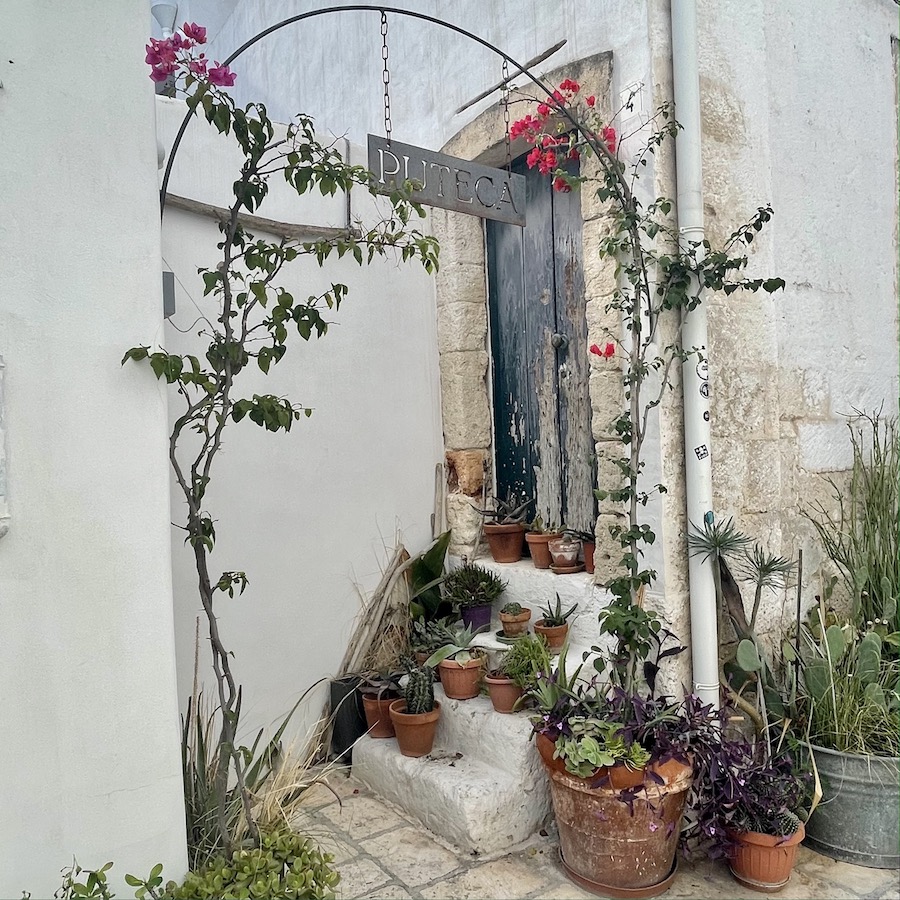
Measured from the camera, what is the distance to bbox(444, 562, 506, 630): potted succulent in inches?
155

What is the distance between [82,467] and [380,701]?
1.97 meters

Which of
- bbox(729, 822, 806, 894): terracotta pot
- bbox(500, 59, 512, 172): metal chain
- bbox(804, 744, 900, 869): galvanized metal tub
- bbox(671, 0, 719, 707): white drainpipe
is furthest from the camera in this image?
bbox(500, 59, 512, 172): metal chain

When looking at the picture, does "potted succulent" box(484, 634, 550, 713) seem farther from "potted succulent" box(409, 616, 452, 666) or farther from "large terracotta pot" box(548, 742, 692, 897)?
"large terracotta pot" box(548, 742, 692, 897)

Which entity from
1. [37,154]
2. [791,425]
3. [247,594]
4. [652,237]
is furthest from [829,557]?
[37,154]

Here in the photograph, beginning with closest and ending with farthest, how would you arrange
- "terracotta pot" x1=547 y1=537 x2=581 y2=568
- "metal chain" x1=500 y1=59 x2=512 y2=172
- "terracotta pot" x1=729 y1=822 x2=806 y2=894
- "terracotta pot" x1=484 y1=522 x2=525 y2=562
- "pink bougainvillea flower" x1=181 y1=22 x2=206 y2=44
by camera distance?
"pink bougainvillea flower" x1=181 y1=22 x2=206 y2=44 → "terracotta pot" x1=729 y1=822 x2=806 y2=894 → "metal chain" x1=500 y1=59 x2=512 y2=172 → "terracotta pot" x1=547 y1=537 x2=581 y2=568 → "terracotta pot" x1=484 y1=522 x2=525 y2=562

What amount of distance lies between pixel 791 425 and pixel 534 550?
1331mm

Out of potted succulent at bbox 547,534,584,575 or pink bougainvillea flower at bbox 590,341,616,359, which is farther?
potted succulent at bbox 547,534,584,575

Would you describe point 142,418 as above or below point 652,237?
below

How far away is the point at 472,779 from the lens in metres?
3.16

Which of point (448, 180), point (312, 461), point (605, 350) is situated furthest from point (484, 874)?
point (448, 180)

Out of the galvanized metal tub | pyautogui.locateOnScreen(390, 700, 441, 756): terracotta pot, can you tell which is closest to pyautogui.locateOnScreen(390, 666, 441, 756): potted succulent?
pyautogui.locateOnScreen(390, 700, 441, 756): terracotta pot

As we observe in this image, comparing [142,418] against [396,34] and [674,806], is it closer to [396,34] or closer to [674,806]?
[674,806]

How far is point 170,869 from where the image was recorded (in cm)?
229

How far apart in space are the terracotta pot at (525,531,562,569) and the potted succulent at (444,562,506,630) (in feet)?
0.73
